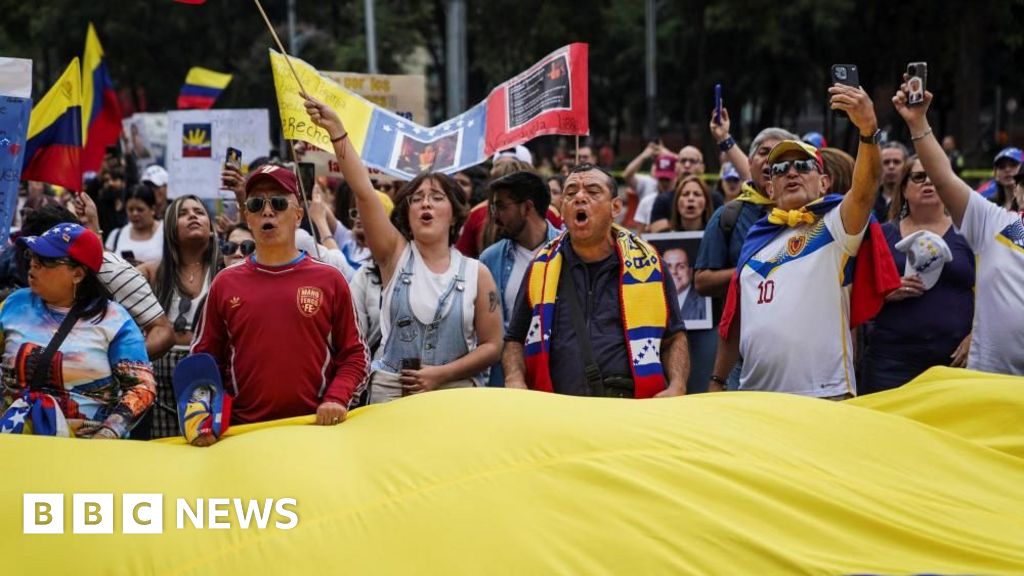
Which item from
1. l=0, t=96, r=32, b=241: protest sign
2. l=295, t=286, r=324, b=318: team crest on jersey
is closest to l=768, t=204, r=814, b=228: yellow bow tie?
l=295, t=286, r=324, b=318: team crest on jersey

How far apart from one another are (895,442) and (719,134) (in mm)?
3749

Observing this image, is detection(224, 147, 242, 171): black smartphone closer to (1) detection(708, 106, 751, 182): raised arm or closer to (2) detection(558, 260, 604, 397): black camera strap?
(2) detection(558, 260, 604, 397): black camera strap

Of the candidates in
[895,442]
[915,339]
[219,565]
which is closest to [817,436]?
[895,442]

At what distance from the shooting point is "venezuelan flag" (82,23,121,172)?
494 inches

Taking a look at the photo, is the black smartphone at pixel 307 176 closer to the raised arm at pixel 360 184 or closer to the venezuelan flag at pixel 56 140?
the venezuelan flag at pixel 56 140

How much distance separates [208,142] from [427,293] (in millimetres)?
5264

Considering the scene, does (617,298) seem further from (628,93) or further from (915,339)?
(628,93)

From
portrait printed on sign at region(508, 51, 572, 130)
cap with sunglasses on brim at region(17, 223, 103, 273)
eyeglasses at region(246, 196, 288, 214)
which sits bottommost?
cap with sunglasses on brim at region(17, 223, 103, 273)

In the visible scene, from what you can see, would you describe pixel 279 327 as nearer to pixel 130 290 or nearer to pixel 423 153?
pixel 130 290

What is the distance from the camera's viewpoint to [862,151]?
5.84m

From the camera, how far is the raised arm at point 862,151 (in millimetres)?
5785

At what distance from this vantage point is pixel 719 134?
27.5 ft

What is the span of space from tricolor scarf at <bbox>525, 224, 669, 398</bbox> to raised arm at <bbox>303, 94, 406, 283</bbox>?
26.6 inches

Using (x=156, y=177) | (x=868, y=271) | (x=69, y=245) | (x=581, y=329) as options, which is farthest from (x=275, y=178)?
(x=156, y=177)
